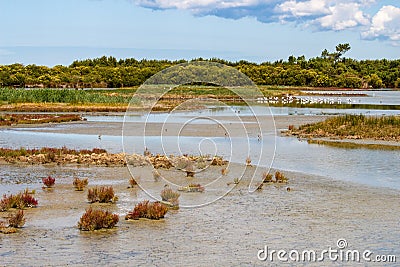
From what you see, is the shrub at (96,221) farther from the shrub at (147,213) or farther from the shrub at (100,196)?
the shrub at (100,196)

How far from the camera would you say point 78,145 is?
104 feet

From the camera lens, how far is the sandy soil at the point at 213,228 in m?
11.3

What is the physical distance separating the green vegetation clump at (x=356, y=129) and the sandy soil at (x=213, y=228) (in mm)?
16866

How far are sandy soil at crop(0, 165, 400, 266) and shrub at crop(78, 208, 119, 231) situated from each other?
188mm

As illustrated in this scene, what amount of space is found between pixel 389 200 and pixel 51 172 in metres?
11.7

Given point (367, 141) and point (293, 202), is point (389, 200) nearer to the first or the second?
point (293, 202)

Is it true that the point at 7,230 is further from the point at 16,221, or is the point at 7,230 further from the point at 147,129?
the point at 147,129

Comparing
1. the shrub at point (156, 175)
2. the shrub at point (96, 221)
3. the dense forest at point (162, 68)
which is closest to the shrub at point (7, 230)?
the shrub at point (96, 221)

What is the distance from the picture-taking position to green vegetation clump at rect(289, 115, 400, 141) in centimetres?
3556

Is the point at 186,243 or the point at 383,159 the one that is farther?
the point at 383,159

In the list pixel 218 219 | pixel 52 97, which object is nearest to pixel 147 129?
pixel 218 219

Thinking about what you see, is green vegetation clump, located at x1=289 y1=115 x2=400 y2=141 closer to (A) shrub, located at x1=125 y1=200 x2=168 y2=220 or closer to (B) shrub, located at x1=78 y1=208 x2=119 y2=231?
(A) shrub, located at x1=125 y1=200 x2=168 y2=220

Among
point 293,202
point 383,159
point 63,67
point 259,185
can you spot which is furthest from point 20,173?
point 63,67

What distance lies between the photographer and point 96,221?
512 inches
